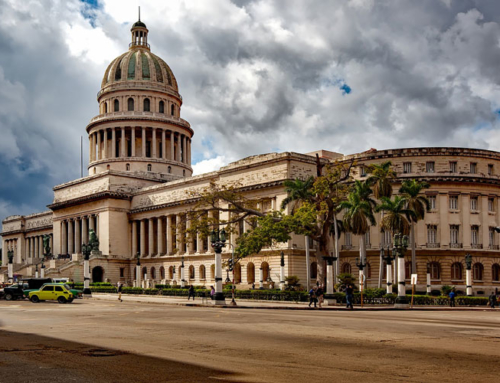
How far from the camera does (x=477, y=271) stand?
6744cm

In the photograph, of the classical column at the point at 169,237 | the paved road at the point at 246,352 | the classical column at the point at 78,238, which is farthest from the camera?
the classical column at the point at 78,238

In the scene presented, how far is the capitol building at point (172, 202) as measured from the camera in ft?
222

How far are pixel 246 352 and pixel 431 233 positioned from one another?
54594 mm

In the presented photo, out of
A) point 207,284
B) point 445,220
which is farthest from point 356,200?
point 207,284

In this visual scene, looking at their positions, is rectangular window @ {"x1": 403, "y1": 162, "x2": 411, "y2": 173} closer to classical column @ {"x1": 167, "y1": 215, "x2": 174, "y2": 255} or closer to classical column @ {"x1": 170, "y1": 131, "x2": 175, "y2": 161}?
classical column @ {"x1": 167, "y1": 215, "x2": 174, "y2": 255}

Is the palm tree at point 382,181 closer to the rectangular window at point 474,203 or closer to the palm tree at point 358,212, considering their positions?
the palm tree at point 358,212

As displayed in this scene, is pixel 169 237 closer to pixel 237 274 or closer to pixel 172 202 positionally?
pixel 172 202

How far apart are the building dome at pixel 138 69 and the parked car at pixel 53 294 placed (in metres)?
Answer: 68.7

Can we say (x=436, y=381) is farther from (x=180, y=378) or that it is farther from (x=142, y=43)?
(x=142, y=43)

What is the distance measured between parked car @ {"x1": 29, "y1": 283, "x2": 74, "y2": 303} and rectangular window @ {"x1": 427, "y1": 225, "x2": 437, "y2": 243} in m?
38.2

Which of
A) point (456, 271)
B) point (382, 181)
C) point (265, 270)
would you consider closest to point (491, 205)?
point (456, 271)

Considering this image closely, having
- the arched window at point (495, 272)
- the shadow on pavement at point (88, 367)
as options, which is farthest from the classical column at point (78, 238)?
the shadow on pavement at point (88, 367)

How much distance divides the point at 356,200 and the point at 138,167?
5883 centimetres

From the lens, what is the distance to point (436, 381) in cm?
1279
